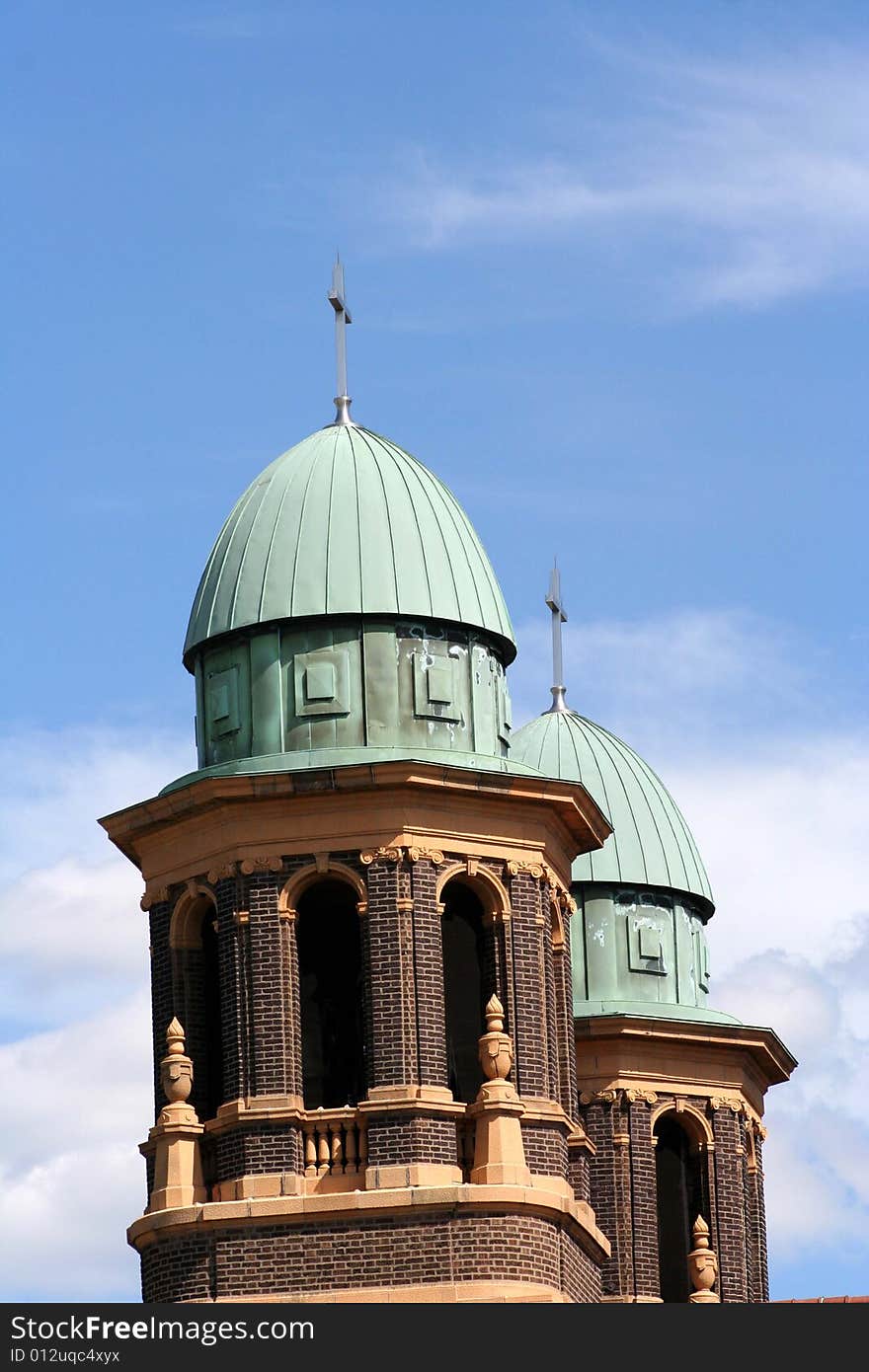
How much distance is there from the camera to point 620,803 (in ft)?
200

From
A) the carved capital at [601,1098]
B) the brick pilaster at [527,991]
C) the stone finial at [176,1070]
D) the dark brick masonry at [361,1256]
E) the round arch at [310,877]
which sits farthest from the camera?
the carved capital at [601,1098]

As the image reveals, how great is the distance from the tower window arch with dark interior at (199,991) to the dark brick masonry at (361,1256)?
243 cm

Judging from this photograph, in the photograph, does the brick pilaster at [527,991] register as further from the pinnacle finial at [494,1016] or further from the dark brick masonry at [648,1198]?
the dark brick masonry at [648,1198]

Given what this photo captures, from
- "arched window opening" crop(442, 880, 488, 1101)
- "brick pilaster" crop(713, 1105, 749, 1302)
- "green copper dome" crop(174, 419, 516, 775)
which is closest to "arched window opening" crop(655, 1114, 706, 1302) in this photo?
"brick pilaster" crop(713, 1105, 749, 1302)

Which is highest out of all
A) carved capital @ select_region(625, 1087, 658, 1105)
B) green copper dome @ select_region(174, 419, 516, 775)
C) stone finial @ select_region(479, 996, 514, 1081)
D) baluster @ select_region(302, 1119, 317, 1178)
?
green copper dome @ select_region(174, 419, 516, 775)

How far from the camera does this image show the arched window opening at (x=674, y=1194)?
60.5m

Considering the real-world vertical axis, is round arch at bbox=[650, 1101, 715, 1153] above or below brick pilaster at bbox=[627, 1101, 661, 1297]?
above

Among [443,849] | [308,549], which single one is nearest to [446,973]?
[443,849]

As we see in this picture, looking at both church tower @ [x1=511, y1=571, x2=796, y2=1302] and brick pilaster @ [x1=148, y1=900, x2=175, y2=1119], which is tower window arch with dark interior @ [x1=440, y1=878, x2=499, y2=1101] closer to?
brick pilaster @ [x1=148, y1=900, x2=175, y2=1119]

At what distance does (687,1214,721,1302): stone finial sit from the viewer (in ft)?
191

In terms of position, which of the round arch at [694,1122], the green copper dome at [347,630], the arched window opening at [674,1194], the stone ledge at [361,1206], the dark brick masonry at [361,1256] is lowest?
the dark brick masonry at [361,1256]

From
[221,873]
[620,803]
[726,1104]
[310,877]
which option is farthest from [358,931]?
[726,1104]

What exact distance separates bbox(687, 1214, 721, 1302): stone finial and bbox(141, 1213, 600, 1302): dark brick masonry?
11546mm

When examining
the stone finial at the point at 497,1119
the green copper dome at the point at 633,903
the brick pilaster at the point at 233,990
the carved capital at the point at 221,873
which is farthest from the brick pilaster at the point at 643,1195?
the carved capital at the point at 221,873
